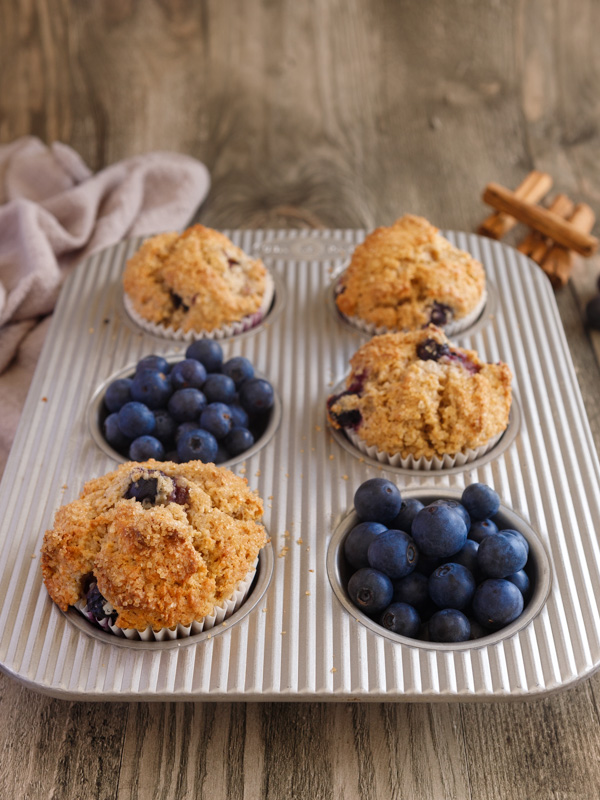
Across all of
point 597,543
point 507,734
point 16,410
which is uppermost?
point 597,543

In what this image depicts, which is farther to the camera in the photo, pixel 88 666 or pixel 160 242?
pixel 160 242

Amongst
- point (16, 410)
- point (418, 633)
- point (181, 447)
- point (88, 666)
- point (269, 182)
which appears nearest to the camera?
point (88, 666)

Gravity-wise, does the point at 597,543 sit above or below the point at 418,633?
above

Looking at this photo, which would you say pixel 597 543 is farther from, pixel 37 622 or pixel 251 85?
pixel 251 85

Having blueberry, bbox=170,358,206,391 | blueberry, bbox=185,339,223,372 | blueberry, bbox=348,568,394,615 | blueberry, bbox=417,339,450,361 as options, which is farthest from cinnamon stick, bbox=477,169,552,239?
blueberry, bbox=348,568,394,615

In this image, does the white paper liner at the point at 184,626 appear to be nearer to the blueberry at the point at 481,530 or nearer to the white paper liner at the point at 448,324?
the blueberry at the point at 481,530

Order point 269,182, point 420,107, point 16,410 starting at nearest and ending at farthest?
point 16,410
point 269,182
point 420,107

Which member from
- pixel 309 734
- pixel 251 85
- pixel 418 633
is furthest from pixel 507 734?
pixel 251 85

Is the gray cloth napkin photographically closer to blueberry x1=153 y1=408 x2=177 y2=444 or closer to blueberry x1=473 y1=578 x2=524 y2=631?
blueberry x1=153 y1=408 x2=177 y2=444
